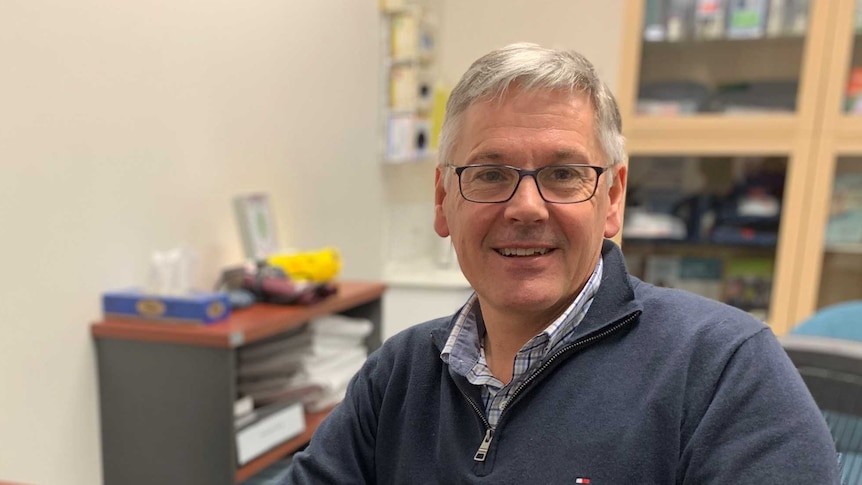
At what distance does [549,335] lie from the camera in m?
0.82

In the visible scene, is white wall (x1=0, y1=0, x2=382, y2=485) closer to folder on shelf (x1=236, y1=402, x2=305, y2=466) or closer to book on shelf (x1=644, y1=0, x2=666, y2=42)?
folder on shelf (x1=236, y1=402, x2=305, y2=466)

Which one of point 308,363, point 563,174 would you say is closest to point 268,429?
point 308,363

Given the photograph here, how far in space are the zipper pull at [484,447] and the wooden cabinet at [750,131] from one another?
174 cm

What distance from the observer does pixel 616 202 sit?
2.87ft

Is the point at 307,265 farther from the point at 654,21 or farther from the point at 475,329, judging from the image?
the point at 654,21

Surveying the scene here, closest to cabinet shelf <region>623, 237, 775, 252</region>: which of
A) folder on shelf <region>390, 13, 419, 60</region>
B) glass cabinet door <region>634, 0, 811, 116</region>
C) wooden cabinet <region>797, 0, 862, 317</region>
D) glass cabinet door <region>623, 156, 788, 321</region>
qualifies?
glass cabinet door <region>623, 156, 788, 321</region>

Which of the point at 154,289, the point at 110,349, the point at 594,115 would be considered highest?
the point at 594,115

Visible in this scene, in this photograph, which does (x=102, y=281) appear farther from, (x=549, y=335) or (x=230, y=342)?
(x=549, y=335)

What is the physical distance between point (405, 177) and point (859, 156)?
1.94 metres

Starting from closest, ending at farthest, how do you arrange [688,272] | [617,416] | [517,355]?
1. [617,416]
2. [517,355]
3. [688,272]

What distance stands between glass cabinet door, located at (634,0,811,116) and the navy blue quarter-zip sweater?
204 cm

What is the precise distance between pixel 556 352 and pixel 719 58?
2.39m

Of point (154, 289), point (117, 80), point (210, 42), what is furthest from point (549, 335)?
point (210, 42)

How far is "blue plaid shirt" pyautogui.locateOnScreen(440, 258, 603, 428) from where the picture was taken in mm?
820
